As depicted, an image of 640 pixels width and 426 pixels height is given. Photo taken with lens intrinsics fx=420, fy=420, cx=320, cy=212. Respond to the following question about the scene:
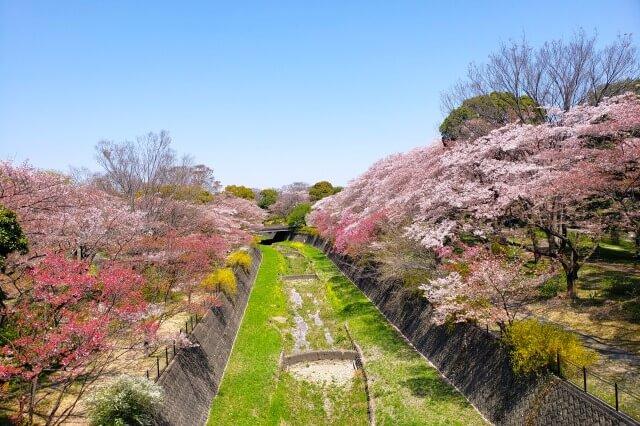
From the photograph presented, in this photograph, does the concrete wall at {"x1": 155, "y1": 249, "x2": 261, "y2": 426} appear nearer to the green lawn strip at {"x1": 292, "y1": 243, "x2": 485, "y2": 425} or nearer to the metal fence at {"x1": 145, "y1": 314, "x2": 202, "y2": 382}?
the metal fence at {"x1": 145, "y1": 314, "x2": 202, "y2": 382}

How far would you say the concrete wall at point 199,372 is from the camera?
15.2 metres

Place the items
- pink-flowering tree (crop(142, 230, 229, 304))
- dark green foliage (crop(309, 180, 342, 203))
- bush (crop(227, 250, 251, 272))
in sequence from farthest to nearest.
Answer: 1. dark green foliage (crop(309, 180, 342, 203))
2. bush (crop(227, 250, 251, 272))
3. pink-flowering tree (crop(142, 230, 229, 304))

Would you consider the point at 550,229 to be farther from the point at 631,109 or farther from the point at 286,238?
the point at 286,238

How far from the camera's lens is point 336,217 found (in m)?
54.5

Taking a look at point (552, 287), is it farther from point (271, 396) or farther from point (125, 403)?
point (125, 403)

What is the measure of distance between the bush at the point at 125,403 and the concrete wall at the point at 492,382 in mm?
11513

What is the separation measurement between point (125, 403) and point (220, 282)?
1589cm

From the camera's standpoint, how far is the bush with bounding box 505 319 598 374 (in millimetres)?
12914

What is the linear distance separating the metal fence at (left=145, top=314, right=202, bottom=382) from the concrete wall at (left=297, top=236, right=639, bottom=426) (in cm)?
1197

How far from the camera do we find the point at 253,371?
21344mm

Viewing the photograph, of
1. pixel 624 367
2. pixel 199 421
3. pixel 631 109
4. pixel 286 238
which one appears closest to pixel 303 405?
pixel 199 421

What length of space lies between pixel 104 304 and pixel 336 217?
4089cm

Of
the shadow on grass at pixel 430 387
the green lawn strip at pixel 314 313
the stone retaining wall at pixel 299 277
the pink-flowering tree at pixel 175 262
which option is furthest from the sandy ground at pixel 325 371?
the stone retaining wall at pixel 299 277

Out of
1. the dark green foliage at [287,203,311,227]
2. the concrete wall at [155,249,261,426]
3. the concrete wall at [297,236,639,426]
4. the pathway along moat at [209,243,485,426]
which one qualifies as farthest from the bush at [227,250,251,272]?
the dark green foliage at [287,203,311,227]
